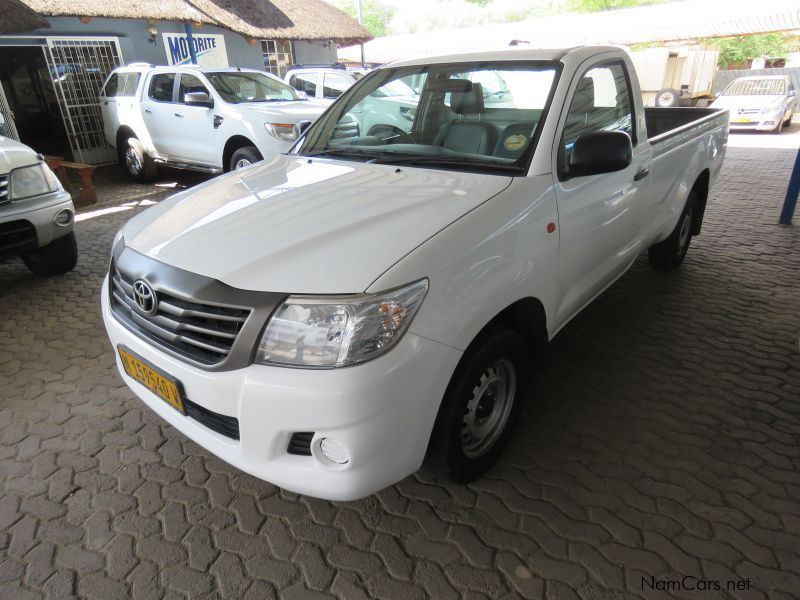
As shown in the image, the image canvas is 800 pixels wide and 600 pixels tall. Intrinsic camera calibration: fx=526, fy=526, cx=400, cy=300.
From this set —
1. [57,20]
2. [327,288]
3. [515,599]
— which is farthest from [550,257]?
[57,20]

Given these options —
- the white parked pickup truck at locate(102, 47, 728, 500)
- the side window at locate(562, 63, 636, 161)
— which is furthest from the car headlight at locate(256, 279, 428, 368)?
the side window at locate(562, 63, 636, 161)

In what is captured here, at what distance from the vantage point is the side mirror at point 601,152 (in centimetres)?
227

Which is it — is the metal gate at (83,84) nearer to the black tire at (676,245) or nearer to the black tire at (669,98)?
the black tire at (676,245)

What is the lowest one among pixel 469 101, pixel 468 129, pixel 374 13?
pixel 468 129

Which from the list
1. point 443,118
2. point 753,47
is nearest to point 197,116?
point 443,118

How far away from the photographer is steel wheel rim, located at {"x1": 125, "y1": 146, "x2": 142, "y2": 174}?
911cm

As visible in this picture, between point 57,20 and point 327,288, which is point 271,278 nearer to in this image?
point 327,288

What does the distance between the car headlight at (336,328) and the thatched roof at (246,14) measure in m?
10.2

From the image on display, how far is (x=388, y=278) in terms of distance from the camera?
67.3 inches

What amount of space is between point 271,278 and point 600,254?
1.89 metres

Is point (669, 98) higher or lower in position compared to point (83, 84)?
lower

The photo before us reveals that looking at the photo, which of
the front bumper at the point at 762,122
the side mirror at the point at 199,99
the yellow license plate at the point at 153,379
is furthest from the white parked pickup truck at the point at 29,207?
the front bumper at the point at 762,122

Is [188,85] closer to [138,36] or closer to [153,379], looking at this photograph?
[138,36]

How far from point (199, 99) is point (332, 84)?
4.93 meters
